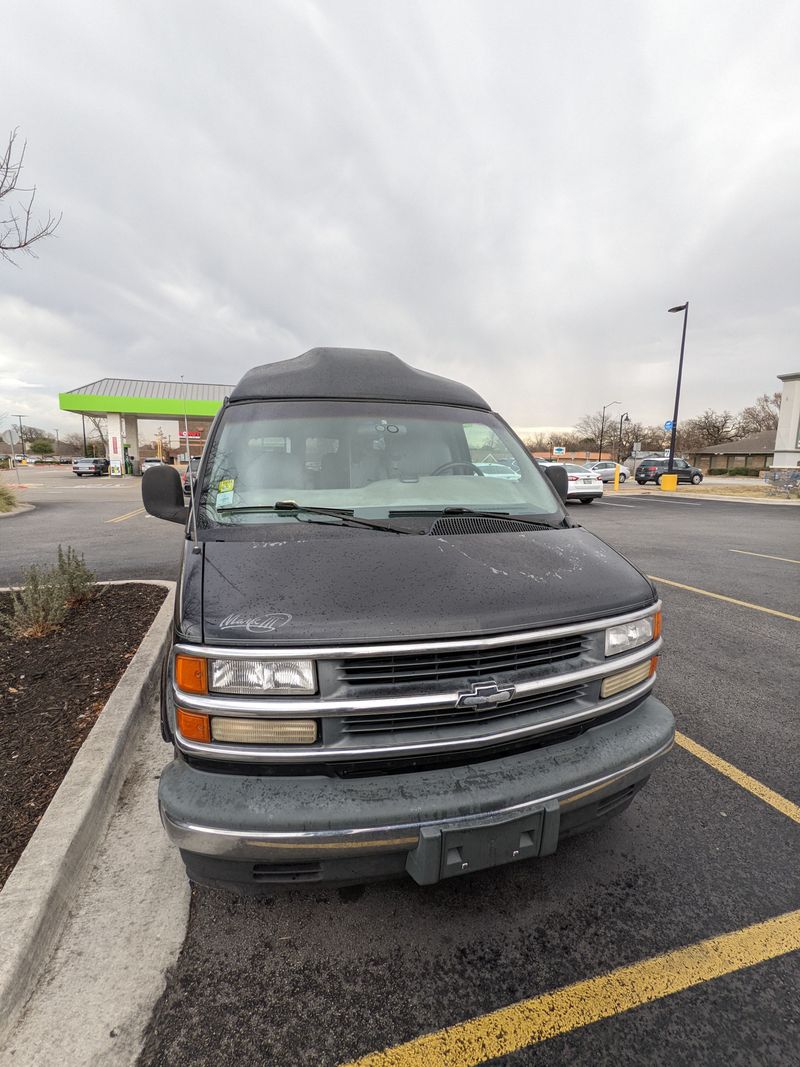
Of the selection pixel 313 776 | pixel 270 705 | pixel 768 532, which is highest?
pixel 270 705

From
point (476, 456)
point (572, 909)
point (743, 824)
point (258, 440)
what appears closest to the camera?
point (572, 909)

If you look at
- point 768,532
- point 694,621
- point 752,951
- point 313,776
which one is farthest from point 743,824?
point 768,532

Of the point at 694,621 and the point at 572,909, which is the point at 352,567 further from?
the point at 694,621

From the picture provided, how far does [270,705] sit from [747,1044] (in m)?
1.78

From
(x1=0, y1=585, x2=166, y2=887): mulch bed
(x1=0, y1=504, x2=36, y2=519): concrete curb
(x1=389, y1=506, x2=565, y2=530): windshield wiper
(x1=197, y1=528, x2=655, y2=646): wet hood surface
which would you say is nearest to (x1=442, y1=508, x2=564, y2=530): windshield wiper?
(x1=389, y1=506, x2=565, y2=530): windshield wiper

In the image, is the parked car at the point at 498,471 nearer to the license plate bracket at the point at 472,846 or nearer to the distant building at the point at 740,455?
the license plate bracket at the point at 472,846

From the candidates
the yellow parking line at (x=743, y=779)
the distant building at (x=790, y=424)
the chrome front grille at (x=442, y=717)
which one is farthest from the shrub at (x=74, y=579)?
the distant building at (x=790, y=424)

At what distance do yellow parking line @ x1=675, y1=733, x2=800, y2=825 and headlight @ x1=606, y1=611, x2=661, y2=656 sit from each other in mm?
1328

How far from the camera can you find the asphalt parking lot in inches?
63.4

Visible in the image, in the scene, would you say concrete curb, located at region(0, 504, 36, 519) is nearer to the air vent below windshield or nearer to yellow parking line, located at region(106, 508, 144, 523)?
yellow parking line, located at region(106, 508, 144, 523)

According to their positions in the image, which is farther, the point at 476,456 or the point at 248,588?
the point at 476,456

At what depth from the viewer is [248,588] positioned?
1.85 meters

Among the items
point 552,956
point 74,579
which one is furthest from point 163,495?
point 74,579

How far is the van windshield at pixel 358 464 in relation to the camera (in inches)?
101
